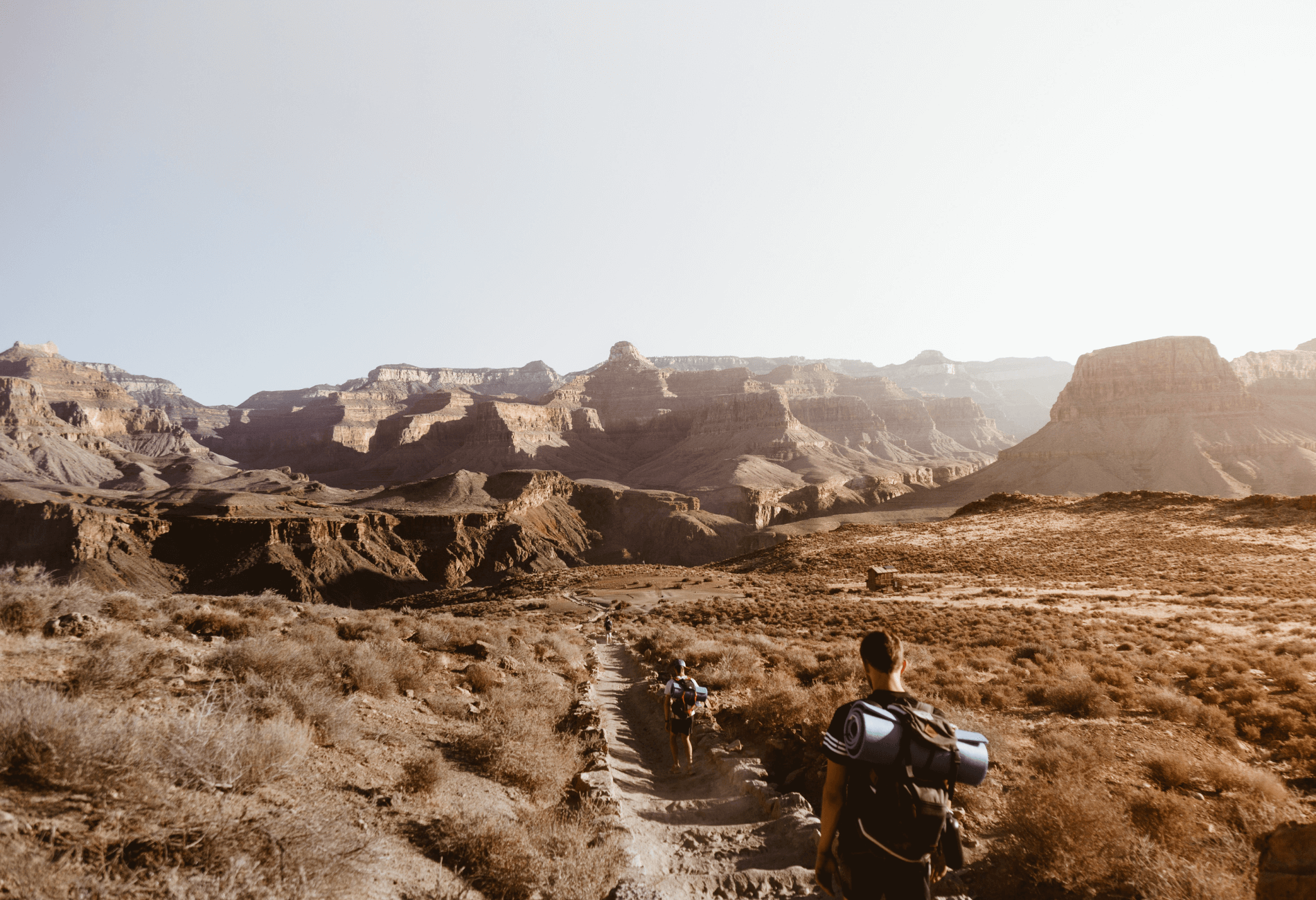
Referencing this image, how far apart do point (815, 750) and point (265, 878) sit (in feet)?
22.9

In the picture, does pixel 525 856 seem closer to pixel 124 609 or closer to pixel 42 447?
pixel 124 609

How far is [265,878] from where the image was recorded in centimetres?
354

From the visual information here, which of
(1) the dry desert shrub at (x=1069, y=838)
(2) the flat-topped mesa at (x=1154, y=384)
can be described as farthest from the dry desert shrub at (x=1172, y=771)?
(2) the flat-topped mesa at (x=1154, y=384)

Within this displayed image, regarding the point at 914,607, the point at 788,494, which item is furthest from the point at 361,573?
the point at 788,494

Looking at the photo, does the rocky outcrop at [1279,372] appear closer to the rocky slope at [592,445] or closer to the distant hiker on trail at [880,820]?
the rocky slope at [592,445]

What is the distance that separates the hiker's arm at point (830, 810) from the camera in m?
3.29

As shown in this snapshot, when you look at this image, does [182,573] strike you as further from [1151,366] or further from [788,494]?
[1151,366]

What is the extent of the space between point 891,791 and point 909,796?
0.30ft

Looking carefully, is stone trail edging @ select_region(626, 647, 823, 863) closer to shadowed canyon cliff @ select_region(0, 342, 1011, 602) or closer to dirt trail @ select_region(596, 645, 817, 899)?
dirt trail @ select_region(596, 645, 817, 899)

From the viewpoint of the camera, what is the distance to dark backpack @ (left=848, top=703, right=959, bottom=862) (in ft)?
10.3

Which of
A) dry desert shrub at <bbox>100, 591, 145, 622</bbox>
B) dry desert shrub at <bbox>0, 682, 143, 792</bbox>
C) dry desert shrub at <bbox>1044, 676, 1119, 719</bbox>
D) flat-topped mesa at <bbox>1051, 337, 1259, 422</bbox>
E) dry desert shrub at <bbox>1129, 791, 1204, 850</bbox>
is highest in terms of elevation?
flat-topped mesa at <bbox>1051, 337, 1259, 422</bbox>

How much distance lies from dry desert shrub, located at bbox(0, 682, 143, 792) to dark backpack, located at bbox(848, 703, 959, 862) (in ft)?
15.1

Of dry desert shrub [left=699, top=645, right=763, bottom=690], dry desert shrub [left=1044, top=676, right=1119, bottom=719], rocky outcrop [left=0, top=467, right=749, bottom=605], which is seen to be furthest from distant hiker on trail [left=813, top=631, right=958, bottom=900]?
rocky outcrop [left=0, top=467, right=749, bottom=605]

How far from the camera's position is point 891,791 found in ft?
10.5
